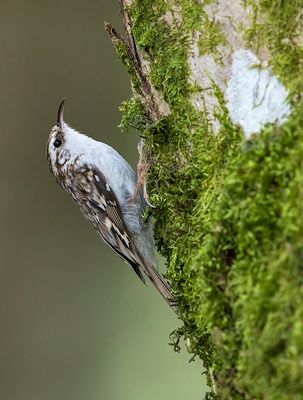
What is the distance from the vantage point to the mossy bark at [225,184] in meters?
0.85

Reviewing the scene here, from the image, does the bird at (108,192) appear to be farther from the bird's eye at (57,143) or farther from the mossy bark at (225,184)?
the mossy bark at (225,184)

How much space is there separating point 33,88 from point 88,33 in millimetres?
374

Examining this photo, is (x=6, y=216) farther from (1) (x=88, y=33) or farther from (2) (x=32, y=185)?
(1) (x=88, y=33)

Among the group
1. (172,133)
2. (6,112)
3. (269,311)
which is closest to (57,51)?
(6,112)

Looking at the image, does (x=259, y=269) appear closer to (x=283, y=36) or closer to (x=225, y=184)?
(x=225, y=184)

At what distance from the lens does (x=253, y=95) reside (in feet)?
3.31

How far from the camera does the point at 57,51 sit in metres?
3.10

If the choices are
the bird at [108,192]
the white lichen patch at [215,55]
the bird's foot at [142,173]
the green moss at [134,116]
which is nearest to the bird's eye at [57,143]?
the bird at [108,192]

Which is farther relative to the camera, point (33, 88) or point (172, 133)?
point (33, 88)

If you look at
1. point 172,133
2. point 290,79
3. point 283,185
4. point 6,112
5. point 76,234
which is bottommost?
point 283,185

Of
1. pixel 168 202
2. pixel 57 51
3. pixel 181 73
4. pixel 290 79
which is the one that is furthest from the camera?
pixel 57 51

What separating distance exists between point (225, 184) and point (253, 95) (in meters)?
0.16

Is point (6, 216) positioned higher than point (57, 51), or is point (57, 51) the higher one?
point (57, 51)

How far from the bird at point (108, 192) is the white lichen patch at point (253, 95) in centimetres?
75
